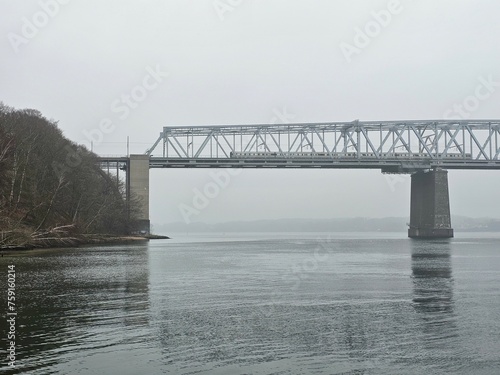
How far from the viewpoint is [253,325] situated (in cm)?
1803

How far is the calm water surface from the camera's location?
44.0 ft

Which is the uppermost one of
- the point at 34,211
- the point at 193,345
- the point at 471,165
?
the point at 471,165

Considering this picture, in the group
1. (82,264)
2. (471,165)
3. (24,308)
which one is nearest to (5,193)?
(82,264)

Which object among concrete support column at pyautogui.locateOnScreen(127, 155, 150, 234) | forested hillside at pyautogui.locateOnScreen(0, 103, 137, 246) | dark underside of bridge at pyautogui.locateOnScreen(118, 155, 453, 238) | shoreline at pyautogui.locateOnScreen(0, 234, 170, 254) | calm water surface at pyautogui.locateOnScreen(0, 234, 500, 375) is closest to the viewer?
calm water surface at pyautogui.locateOnScreen(0, 234, 500, 375)

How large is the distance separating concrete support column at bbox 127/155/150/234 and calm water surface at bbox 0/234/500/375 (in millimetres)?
74705

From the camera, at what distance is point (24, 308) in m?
20.8

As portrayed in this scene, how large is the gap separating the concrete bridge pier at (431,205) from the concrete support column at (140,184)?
5314 centimetres

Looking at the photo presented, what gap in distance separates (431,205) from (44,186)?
71.0 metres

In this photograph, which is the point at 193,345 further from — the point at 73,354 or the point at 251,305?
the point at 251,305

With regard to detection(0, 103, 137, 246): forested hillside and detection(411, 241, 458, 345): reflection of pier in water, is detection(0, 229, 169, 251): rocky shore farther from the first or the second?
detection(411, 241, 458, 345): reflection of pier in water

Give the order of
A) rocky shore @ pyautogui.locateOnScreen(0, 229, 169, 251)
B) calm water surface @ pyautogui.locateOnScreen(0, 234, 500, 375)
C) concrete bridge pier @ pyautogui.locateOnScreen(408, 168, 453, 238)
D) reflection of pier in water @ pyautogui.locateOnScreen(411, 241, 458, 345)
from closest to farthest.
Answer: calm water surface @ pyautogui.locateOnScreen(0, 234, 500, 375)
reflection of pier in water @ pyautogui.locateOnScreen(411, 241, 458, 345)
rocky shore @ pyautogui.locateOnScreen(0, 229, 169, 251)
concrete bridge pier @ pyautogui.locateOnScreen(408, 168, 453, 238)

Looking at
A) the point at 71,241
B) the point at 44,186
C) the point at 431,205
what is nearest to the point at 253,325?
the point at 71,241

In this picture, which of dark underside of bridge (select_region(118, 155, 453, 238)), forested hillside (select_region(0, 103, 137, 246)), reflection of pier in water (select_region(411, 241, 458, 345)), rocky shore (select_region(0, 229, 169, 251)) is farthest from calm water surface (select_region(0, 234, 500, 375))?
dark underside of bridge (select_region(118, 155, 453, 238))

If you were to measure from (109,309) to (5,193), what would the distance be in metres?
44.3
